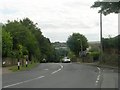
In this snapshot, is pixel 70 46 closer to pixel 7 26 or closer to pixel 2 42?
pixel 7 26

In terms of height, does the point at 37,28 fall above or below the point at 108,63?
above

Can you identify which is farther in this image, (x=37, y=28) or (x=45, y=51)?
(x=45, y=51)

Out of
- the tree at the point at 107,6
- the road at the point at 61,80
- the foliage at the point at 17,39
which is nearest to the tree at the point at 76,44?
the foliage at the point at 17,39

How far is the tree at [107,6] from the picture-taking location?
39.2 metres

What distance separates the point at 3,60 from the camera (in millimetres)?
47938

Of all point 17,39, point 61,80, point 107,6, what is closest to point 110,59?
point 17,39

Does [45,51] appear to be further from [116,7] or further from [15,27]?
[116,7]

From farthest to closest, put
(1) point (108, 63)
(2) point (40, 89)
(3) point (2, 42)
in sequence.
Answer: (1) point (108, 63), (3) point (2, 42), (2) point (40, 89)

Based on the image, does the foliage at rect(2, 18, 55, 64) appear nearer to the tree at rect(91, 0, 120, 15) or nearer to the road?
Answer: the tree at rect(91, 0, 120, 15)

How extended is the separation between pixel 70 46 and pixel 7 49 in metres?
81.9

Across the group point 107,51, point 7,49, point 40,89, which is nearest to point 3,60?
point 7,49

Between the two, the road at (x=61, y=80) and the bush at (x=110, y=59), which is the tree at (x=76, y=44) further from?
the road at (x=61, y=80)

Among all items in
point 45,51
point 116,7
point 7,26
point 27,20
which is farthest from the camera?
point 45,51

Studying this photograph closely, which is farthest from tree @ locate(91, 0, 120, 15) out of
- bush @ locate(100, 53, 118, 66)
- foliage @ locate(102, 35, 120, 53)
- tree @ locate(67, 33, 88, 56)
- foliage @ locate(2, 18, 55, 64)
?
tree @ locate(67, 33, 88, 56)
